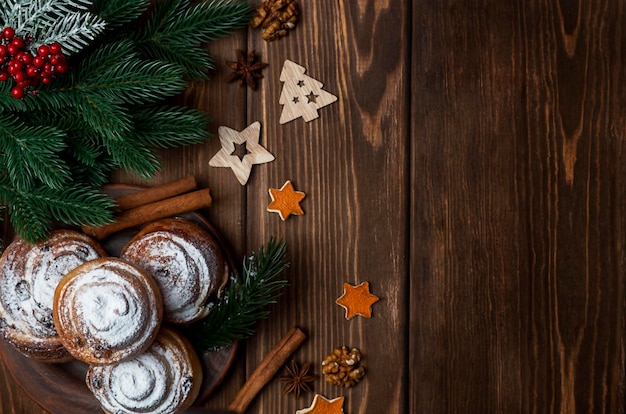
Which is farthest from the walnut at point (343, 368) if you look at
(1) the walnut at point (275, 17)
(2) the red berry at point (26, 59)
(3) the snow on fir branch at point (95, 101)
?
(2) the red berry at point (26, 59)

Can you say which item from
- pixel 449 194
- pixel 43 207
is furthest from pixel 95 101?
pixel 449 194

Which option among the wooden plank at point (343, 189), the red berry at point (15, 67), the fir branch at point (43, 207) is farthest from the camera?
the wooden plank at point (343, 189)

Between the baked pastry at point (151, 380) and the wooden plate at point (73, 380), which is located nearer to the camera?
the baked pastry at point (151, 380)

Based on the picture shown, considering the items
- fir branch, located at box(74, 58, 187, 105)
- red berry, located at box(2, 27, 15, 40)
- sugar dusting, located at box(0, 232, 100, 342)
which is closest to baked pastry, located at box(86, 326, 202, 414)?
sugar dusting, located at box(0, 232, 100, 342)

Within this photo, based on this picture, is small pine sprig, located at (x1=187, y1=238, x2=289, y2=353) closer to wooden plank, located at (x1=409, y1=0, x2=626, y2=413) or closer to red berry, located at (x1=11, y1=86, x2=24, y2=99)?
wooden plank, located at (x1=409, y1=0, x2=626, y2=413)

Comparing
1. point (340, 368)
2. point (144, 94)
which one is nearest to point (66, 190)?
point (144, 94)

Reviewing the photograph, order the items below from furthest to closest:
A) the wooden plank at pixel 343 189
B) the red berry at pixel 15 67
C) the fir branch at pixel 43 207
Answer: the wooden plank at pixel 343 189
the fir branch at pixel 43 207
the red berry at pixel 15 67

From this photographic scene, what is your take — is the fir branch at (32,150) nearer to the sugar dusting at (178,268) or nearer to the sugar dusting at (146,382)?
the sugar dusting at (178,268)

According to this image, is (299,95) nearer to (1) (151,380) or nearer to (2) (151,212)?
(2) (151,212)
